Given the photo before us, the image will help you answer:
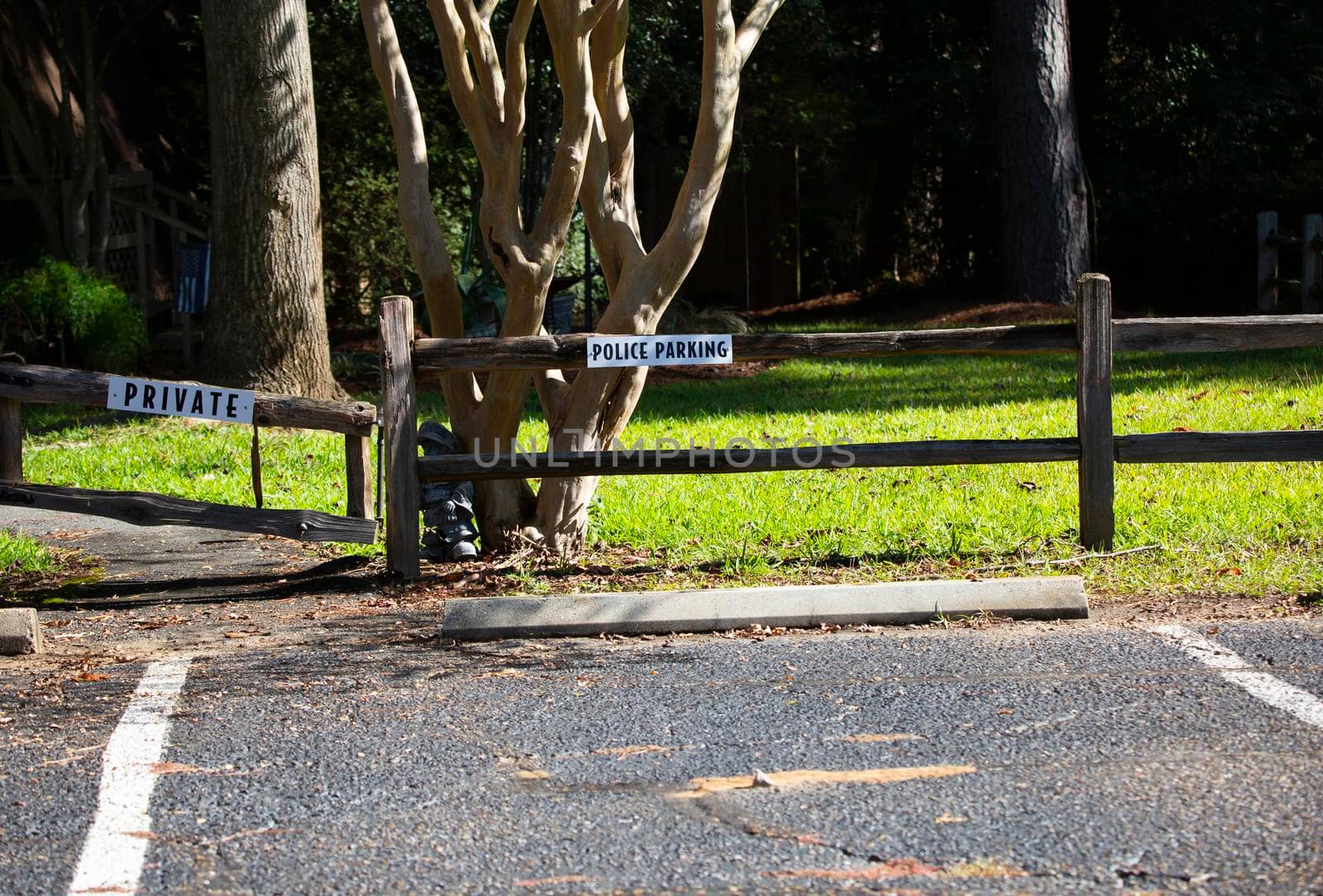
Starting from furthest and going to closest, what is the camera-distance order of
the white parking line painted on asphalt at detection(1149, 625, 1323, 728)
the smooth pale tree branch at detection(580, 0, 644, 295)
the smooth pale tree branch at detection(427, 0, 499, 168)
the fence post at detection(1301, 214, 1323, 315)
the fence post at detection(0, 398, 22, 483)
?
the fence post at detection(1301, 214, 1323, 315)
the smooth pale tree branch at detection(580, 0, 644, 295)
the smooth pale tree branch at detection(427, 0, 499, 168)
the fence post at detection(0, 398, 22, 483)
the white parking line painted on asphalt at detection(1149, 625, 1323, 728)

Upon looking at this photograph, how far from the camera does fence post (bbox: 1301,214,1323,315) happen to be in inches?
612

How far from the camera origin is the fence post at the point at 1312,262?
612 inches

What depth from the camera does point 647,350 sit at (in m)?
6.62

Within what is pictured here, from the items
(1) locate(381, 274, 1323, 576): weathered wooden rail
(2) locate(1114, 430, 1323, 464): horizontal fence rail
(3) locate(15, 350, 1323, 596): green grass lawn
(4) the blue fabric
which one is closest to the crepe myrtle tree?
(1) locate(381, 274, 1323, 576): weathered wooden rail

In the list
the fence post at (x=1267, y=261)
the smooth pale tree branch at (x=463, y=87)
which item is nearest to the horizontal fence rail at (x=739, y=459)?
the smooth pale tree branch at (x=463, y=87)

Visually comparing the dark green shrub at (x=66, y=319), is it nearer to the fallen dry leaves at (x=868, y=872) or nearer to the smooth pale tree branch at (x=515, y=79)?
the smooth pale tree branch at (x=515, y=79)

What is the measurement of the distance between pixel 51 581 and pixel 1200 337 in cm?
Result: 580

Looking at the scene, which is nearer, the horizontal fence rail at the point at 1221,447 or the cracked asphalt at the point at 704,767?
the cracked asphalt at the point at 704,767

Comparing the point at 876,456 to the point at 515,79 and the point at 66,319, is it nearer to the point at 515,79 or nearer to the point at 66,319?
the point at 515,79

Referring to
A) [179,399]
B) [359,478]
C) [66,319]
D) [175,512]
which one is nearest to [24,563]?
[175,512]

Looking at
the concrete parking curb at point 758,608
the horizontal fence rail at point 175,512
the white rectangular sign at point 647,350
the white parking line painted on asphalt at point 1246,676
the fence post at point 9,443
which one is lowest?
the white parking line painted on asphalt at point 1246,676

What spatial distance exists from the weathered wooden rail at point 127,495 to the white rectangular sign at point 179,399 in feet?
0.25

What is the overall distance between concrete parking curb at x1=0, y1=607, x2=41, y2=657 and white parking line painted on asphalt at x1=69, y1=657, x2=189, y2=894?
2.17 feet

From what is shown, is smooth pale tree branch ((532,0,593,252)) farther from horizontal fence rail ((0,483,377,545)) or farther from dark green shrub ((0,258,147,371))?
dark green shrub ((0,258,147,371))
